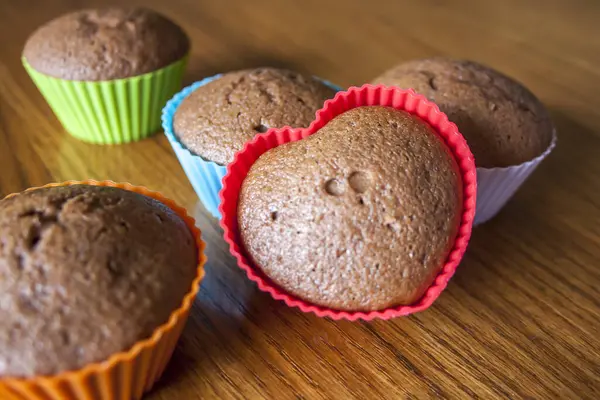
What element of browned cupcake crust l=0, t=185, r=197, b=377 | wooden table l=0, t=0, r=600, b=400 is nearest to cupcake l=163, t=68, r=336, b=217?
wooden table l=0, t=0, r=600, b=400

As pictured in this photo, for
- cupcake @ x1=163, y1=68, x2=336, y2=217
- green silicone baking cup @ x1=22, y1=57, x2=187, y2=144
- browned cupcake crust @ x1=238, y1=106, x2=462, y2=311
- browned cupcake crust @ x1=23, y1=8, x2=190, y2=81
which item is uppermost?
browned cupcake crust @ x1=238, y1=106, x2=462, y2=311

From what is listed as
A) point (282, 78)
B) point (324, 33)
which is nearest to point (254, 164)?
point (282, 78)

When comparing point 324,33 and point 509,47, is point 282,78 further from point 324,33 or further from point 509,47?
point 509,47

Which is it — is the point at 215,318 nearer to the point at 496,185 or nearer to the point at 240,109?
the point at 240,109

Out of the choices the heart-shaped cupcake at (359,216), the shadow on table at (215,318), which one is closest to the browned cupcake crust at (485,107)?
the heart-shaped cupcake at (359,216)

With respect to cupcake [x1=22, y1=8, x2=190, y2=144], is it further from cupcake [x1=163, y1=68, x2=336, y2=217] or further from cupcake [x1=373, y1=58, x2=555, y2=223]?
cupcake [x1=373, y1=58, x2=555, y2=223]

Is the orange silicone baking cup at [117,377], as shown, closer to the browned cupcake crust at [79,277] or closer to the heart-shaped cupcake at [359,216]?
the browned cupcake crust at [79,277]
